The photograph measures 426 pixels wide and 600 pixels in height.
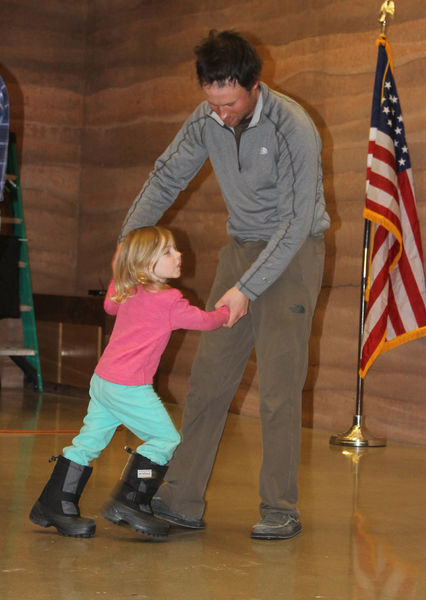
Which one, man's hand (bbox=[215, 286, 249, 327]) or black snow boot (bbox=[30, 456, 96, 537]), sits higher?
man's hand (bbox=[215, 286, 249, 327])

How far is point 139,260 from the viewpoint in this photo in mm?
2654

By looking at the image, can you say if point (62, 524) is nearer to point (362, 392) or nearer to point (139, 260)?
point (139, 260)

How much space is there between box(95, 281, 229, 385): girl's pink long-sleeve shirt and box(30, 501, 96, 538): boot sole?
0.41 metres

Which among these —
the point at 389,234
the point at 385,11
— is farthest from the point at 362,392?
the point at 385,11

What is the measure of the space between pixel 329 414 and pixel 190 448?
7.43ft

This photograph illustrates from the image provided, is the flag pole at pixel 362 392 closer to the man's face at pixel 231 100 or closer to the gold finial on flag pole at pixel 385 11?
the gold finial on flag pole at pixel 385 11

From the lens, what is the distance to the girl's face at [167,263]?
8.76 feet

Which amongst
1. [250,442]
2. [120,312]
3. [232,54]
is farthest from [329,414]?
[232,54]

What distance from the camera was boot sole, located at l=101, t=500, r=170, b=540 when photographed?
268cm

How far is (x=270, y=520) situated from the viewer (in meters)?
2.73

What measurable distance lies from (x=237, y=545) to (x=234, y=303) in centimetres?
68

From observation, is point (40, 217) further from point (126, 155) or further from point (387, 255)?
point (387, 255)

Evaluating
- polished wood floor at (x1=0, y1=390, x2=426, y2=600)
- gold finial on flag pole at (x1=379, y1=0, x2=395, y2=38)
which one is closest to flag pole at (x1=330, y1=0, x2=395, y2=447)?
gold finial on flag pole at (x1=379, y1=0, x2=395, y2=38)

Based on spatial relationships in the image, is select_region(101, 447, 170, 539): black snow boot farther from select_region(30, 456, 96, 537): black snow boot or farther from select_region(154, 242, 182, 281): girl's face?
select_region(154, 242, 182, 281): girl's face
